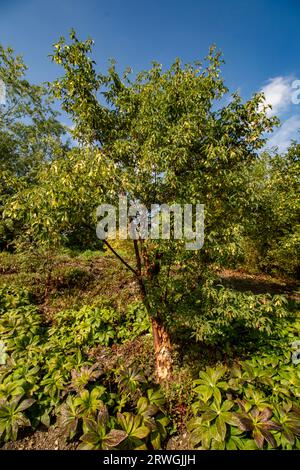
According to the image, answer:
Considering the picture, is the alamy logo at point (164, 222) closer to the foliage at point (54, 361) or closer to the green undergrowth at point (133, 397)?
the green undergrowth at point (133, 397)

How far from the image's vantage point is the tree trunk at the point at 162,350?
148 inches

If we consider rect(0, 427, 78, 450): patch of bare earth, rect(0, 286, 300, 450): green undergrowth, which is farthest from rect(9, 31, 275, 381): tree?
rect(0, 427, 78, 450): patch of bare earth

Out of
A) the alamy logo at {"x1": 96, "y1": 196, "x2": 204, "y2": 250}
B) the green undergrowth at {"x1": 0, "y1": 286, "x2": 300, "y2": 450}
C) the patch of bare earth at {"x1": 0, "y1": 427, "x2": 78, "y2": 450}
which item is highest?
the alamy logo at {"x1": 96, "y1": 196, "x2": 204, "y2": 250}

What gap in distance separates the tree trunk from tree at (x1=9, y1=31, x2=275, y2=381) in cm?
1

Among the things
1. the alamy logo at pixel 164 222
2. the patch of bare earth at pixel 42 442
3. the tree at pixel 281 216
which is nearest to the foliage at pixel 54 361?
the patch of bare earth at pixel 42 442

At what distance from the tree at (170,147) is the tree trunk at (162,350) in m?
0.01

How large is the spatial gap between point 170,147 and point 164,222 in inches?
39.2

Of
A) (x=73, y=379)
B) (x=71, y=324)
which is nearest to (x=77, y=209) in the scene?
(x=73, y=379)

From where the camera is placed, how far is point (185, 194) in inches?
126

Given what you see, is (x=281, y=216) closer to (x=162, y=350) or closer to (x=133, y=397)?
(x=162, y=350)

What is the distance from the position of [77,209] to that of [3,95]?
15635mm

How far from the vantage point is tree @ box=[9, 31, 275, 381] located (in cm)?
308

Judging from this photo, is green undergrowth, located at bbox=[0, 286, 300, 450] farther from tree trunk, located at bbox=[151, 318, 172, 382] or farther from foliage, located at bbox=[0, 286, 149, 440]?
tree trunk, located at bbox=[151, 318, 172, 382]
